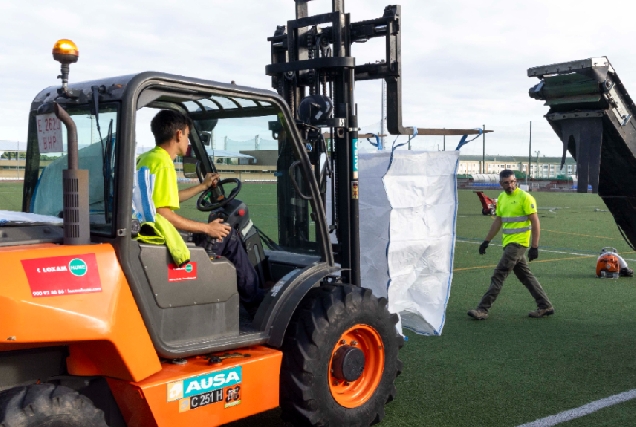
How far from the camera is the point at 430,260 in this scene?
271 inches

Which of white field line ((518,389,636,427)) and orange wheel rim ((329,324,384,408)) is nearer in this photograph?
orange wheel rim ((329,324,384,408))

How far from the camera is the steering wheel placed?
4.54m

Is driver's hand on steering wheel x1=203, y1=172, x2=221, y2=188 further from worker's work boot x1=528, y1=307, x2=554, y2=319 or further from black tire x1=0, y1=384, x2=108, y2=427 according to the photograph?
worker's work boot x1=528, y1=307, x2=554, y2=319

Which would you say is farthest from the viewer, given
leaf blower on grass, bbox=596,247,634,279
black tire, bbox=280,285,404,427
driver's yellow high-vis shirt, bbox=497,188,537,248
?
leaf blower on grass, bbox=596,247,634,279

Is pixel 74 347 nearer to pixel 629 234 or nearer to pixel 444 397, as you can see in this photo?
pixel 444 397

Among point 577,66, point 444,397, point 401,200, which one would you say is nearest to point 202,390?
point 444,397

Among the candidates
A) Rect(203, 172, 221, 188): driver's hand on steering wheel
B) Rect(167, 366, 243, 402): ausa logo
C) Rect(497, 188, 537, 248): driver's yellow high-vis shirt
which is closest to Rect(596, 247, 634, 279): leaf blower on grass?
Rect(497, 188, 537, 248): driver's yellow high-vis shirt

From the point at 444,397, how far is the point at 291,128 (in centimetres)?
236

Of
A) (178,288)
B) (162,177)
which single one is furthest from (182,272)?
(162,177)

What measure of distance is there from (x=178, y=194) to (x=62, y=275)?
1.02 meters

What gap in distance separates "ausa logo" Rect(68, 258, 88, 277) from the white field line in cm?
306

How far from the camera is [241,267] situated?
4.50 metres

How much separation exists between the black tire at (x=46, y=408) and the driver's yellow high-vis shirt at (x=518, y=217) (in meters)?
6.01

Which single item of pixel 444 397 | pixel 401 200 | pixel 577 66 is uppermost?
pixel 577 66
